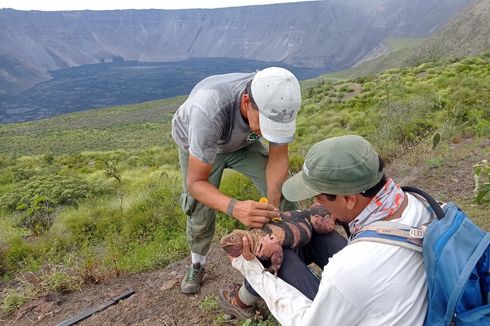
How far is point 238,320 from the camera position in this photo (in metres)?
3.10

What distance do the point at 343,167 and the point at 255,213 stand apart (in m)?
0.95

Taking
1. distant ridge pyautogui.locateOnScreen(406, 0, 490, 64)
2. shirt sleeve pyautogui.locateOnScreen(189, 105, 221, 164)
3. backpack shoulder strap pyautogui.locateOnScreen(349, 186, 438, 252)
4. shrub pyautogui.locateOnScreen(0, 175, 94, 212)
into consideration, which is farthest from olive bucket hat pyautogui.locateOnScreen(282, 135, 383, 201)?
distant ridge pyautogui.locateOnScreen(406, 0, 490, 64)

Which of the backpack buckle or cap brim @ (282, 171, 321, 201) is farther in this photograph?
cap brim @ (282, 171, 321, 201)

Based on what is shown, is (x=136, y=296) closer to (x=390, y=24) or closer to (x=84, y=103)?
(x=84, y=103)

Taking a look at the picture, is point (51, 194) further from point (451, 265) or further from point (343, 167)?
point (451, 265)

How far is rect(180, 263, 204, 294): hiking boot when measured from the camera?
12.1 feet

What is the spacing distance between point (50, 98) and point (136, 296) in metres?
142

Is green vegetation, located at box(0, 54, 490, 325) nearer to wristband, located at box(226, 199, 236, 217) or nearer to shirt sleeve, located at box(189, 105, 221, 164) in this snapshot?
wristband, located at box(226, 199, 236, 217)

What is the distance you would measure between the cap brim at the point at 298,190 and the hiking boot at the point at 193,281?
1.77m

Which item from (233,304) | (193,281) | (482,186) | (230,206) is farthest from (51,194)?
(482,186)

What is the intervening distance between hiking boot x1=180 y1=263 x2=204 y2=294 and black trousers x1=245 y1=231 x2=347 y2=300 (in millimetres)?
862

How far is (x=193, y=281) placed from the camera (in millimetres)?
3699

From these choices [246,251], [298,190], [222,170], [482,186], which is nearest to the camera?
[298,190]

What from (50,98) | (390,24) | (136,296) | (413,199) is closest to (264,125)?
(413,199)
